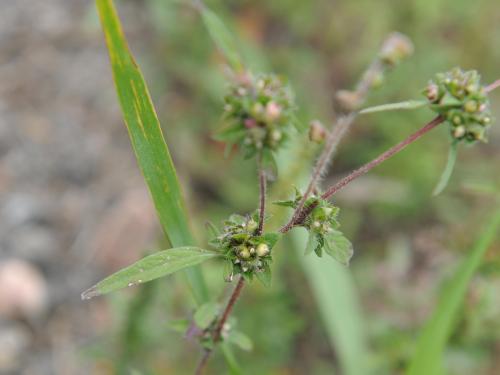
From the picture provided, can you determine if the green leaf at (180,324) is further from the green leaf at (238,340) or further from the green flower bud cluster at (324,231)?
the green flower bud cluster at (324,231)

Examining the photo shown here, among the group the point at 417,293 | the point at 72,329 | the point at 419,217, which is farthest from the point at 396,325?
the point at 72,329

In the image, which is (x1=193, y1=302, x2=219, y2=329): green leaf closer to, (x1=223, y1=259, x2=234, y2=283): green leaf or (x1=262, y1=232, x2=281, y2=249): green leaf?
(x1=223, y1=259, x2=234, y2=283): green leaf

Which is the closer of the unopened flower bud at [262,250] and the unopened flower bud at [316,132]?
the unopened flower bud at [262,250]

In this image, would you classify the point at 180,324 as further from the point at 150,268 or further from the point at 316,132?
Result: the point at 316,132

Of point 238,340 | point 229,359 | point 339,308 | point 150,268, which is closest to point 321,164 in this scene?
point 150,268

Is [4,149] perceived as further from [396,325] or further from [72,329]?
[396,325]

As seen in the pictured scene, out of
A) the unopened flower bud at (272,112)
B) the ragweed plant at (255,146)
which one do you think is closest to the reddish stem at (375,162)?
the ragweed plant at (255,146)
